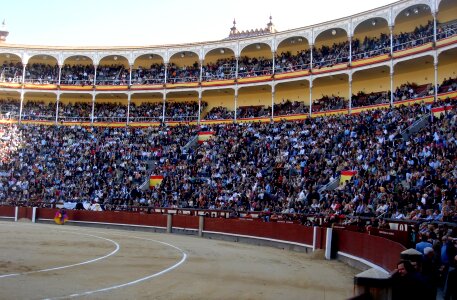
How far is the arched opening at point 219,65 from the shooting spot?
42219 mm

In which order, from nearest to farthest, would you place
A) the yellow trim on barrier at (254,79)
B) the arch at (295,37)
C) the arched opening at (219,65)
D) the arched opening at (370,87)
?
the arched opening at (370,87)
the arch at (295,37)
the yellow trim on barrier at (254,79)
the arched opening at (219,65)

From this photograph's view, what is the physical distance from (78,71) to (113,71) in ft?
11.0

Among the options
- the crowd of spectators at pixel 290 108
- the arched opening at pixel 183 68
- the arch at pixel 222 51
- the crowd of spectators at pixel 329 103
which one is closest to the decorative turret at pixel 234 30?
the arched opening at pixel 183 68

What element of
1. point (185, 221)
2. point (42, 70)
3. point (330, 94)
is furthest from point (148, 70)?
point (185, 221)

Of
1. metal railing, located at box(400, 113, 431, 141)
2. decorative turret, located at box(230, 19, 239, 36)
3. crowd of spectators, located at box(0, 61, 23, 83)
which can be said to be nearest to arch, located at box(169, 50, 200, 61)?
decorative turret, located at box(230, 19, 239, 36)

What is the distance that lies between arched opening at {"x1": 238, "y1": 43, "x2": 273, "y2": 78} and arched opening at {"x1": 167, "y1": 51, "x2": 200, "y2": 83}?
4.05 m

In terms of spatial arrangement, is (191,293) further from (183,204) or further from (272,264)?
(183,204)

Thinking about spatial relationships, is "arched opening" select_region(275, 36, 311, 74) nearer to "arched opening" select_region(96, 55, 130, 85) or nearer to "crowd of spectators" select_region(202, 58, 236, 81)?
"crowd of spectators" select_region(202, 58, 236, 81)

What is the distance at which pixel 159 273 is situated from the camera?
37.8 feet

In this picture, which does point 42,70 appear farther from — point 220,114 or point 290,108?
point 290,108

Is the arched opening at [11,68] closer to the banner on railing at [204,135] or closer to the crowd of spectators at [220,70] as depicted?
the crowd of spectators at [220,70]

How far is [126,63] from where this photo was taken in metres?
48.0

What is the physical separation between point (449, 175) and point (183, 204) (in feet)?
50.8

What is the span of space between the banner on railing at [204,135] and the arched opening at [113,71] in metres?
11.3
